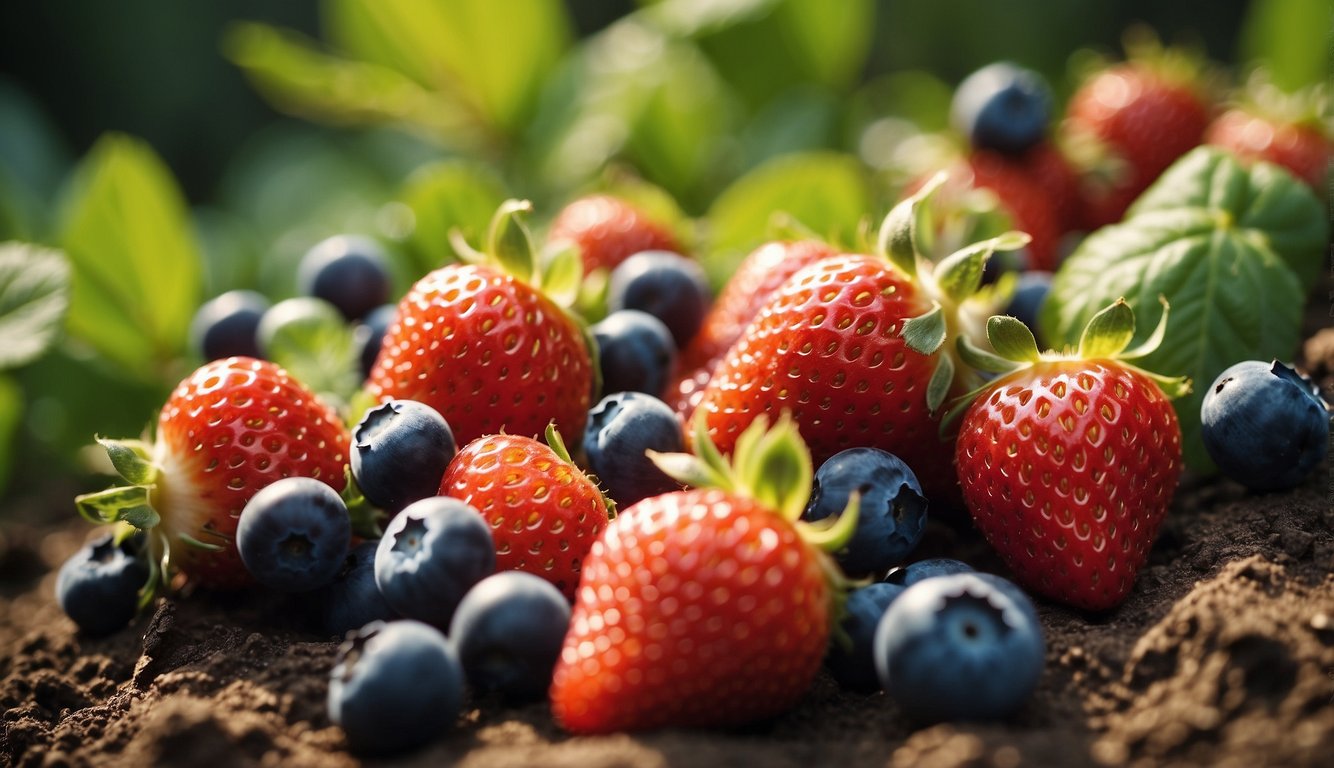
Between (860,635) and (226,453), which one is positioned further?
(226,453)

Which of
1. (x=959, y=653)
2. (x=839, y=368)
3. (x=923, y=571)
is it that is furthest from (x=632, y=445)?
(x=959, y=653)

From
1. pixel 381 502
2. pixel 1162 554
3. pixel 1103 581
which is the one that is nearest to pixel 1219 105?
pixel 1162 554

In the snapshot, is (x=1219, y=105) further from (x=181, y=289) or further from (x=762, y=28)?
(x=181, y=289)

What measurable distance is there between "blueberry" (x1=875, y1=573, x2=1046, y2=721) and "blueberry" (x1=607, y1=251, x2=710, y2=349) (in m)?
0.75

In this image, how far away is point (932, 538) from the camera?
1.47 m

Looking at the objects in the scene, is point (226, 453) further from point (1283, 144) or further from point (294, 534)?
point (1283, 144)

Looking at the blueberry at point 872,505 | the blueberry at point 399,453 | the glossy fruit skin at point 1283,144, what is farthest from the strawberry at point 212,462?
the glossy fruit skin at point 1283,144

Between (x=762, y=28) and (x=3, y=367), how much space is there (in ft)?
5.50

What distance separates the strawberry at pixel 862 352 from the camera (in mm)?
1330

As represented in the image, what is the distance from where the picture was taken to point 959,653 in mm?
1021

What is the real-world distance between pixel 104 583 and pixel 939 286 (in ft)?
3.81

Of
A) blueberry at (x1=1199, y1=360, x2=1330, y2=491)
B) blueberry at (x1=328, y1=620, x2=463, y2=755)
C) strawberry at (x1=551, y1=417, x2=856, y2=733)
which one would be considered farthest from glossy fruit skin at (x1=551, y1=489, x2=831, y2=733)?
blueberry at (x1=1199, y1=360, x2=1330, y2=491)

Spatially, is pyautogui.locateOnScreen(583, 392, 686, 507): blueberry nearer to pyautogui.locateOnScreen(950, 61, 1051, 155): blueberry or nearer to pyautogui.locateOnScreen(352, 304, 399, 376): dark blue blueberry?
pyautogui.locateOnScreen(352, 304, 399, 376): dark blue blueberry

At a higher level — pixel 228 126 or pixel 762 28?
pixel 762 28
